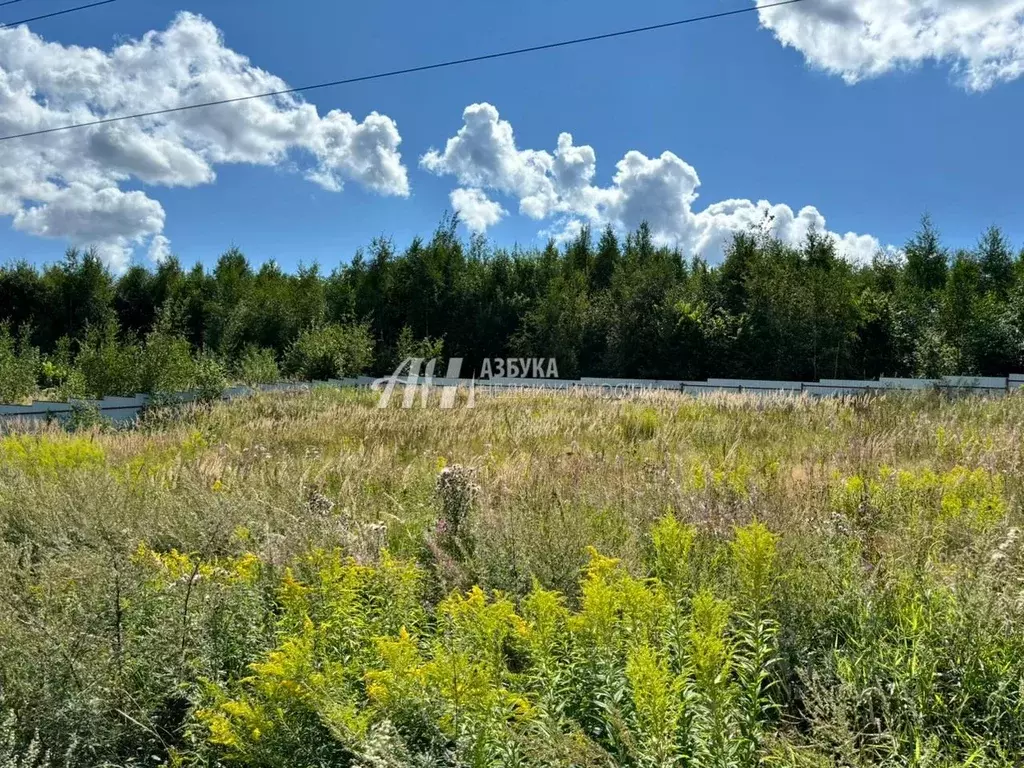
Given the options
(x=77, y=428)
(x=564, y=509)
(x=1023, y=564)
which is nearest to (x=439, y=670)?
(x=564, y=509)

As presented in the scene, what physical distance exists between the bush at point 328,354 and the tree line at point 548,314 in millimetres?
37

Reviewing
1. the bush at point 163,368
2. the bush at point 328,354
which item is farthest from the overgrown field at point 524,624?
the bush at point 328,354

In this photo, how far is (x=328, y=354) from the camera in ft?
48.4

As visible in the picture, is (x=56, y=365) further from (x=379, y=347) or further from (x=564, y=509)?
(x=564, y=509)

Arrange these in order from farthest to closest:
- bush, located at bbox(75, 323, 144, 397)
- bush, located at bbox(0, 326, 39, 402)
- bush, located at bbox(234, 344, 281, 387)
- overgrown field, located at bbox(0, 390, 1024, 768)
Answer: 1. bush, located at bbox(234, 344, 281, 387)
2. bush, located at bbox(0, 326, 39, 402)
3. bush, located at bbox(75, 323, 144, 397)
4. overgrown field, located at bbox(0, 390, 1024, 768)

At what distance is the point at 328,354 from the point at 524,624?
45.3ft

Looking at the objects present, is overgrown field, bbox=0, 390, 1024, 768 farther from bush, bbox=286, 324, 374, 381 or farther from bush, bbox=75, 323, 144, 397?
bush, bbox=286, 324, 374, 381

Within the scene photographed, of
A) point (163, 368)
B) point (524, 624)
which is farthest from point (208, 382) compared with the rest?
point (524, 624)

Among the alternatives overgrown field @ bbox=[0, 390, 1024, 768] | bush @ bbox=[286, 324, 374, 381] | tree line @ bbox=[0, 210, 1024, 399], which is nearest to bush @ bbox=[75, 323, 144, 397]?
tree line @ bbox=[0, 210, 1024, 399]

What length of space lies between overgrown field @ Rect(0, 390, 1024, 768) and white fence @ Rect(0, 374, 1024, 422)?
570 cm

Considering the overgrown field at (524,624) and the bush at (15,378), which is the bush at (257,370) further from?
the overgrown field at (524,624)

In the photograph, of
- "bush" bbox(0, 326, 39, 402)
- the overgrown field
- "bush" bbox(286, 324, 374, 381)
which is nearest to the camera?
the overgrown field

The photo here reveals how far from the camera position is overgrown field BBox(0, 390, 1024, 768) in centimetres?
149

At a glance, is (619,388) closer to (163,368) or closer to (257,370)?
(257,370)
